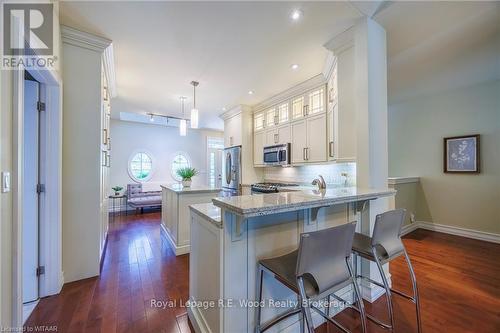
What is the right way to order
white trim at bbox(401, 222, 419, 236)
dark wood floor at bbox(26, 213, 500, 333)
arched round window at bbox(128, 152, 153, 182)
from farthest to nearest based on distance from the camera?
arched round window at bbox(128, 152, 153, 182)
white trim at bbox(401, 222, 419, 236)
dark wood floor at bbox(26, 213, 500, 333)

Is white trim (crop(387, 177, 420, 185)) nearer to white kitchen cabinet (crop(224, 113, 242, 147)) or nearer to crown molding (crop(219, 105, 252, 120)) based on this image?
white kitchen cabinet (crop(224, 113, 242, 147))

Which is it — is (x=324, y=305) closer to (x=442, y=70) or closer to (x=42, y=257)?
(x=42, y=257)

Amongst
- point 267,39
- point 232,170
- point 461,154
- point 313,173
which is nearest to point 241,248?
point 267,39

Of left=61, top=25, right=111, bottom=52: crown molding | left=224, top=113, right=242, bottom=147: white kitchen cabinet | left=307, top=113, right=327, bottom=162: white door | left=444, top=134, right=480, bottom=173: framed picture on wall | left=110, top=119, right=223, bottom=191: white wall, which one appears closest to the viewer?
left=61, top=25, right=111, bottom=52: crown molding

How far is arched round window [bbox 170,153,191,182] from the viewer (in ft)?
23.3

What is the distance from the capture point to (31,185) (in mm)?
1955

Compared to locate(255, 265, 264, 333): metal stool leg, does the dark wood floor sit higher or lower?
lower

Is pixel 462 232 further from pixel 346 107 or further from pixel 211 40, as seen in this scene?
pixel 211 40

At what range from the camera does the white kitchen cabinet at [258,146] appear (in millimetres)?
4789

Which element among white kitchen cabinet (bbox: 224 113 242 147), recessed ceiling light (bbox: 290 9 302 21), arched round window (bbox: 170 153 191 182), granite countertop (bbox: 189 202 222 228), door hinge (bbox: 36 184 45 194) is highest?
recessed ceiling light (bbox: 290 9 302 21)

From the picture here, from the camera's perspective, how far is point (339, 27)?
7.11 ft

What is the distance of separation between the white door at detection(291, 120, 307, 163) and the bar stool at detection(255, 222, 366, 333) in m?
2.65

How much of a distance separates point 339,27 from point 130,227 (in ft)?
16.5

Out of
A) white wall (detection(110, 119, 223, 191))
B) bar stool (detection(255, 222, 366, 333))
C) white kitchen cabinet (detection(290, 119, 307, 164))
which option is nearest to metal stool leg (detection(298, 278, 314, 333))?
bar stool (detection(255, 222, 366, 333))
